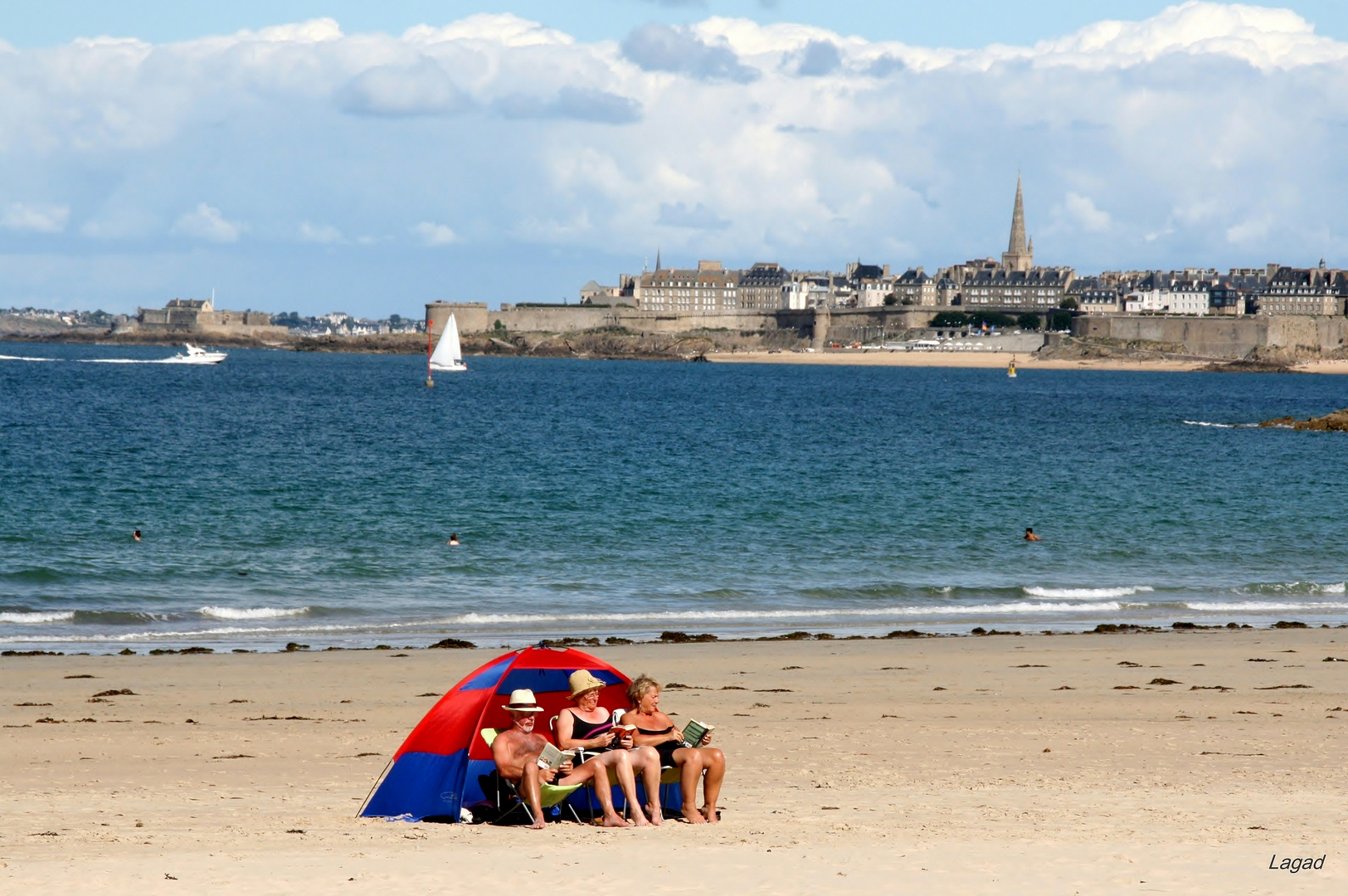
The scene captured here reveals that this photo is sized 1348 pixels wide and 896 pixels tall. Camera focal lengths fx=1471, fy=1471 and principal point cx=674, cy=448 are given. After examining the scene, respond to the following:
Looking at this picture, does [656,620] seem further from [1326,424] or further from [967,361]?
[967,361]

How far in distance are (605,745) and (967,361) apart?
461 feet

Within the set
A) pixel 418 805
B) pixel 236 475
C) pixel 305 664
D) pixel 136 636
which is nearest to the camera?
pixel 418 805

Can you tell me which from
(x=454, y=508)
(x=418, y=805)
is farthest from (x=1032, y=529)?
(x=418, y=805)

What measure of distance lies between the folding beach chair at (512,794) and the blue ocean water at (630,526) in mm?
7228

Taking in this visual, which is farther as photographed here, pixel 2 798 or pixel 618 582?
pixel 618 582

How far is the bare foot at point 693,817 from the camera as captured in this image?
675cm

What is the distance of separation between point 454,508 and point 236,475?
24.6 feet

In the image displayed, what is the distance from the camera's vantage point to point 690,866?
5.95 m

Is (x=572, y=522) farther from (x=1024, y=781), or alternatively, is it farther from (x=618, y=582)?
(x=1024, y=781)

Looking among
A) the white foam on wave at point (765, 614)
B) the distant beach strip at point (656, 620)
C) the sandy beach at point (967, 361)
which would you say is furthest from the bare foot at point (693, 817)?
the sandy beach at point (967, 361)

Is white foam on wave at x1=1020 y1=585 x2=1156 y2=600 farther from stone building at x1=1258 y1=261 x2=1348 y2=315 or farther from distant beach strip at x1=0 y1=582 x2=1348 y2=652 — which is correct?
stone building at x1=1258 y1=261 x2=1348 y2=315

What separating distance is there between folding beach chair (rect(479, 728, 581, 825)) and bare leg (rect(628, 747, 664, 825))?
0.99 feet

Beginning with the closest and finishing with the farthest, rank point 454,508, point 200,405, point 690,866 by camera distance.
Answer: point 690,866, point 454,508, point 200,405

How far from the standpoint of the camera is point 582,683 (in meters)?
6.91
